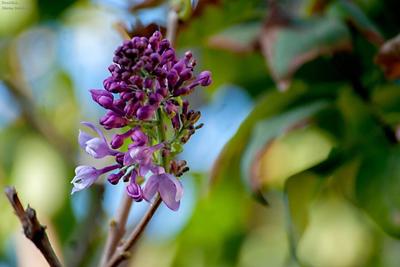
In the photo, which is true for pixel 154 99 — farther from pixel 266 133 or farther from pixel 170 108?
pixel 266 133

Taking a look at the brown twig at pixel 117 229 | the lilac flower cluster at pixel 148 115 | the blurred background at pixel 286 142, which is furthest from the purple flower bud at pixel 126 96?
the blurred background at pixel 286 142

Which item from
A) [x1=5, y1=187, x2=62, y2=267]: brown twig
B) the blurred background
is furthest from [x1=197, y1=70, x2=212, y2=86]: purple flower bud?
the blurred background

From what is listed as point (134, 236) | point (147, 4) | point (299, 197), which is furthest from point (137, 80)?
→ point (147, 4)

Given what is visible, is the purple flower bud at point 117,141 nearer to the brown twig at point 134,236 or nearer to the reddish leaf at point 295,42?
the brown twig at point 134,236

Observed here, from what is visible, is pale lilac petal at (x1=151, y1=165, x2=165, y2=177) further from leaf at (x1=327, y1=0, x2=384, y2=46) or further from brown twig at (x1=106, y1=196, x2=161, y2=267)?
leaf at (x1=327, y1=0, x2=384, y2=46)

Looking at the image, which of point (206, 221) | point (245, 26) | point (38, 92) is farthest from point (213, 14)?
point (38, 92)

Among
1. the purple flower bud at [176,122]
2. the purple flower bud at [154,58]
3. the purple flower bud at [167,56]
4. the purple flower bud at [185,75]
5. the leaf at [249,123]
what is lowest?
the leaf at [249,123]
